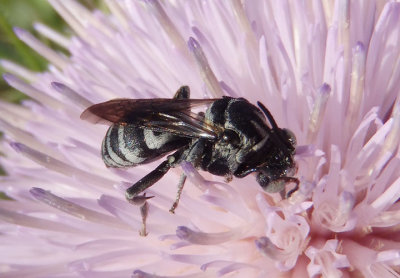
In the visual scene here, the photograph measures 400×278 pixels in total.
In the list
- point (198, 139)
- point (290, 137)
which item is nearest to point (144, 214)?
point (198, 139)

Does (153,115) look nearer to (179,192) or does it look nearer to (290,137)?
(179,192)

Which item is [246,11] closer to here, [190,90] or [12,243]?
[190,90]

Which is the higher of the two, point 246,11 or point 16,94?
point 246,11

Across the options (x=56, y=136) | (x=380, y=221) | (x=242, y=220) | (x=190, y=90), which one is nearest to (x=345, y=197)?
(x=380, y=221)

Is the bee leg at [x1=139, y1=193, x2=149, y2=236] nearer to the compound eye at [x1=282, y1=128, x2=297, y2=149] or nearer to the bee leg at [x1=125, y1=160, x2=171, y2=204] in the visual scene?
the bee leg at [x1=125, y1=160, x2=171, y2=204]

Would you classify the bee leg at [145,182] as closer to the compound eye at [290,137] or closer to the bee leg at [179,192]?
the bee leg at [179,192]
